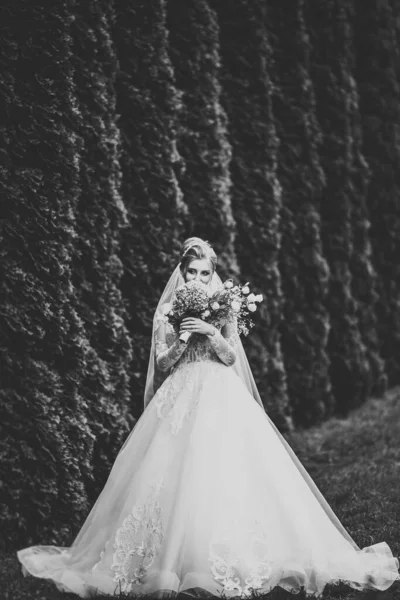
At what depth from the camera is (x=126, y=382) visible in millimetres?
5824

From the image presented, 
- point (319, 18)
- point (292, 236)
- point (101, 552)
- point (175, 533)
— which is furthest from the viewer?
point (319, 18)

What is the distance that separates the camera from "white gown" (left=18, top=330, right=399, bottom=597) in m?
3.99

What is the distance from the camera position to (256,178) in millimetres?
7566

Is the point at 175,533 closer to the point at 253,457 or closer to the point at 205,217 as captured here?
the point at 253,457

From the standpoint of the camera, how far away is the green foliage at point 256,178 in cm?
744

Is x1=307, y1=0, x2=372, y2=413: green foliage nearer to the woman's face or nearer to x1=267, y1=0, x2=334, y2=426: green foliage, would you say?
x1=267, y1=0, x2=334, y2=426: green foliage

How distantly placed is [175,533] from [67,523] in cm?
154

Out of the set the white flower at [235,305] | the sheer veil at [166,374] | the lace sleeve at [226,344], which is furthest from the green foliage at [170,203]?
the white flower at [235,305]

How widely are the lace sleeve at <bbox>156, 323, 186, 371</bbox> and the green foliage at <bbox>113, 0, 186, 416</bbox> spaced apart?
4.53ft

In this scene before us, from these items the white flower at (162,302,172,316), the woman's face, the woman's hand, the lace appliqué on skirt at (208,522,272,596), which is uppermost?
the woman's face

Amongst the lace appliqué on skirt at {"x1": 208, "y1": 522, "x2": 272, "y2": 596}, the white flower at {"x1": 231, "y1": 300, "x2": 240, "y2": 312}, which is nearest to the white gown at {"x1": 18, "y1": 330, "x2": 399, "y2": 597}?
the lace appliqué on skirt at {"x1": 208, "y1": 522, "x2": 272, "y2": 596}

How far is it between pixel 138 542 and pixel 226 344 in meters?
1.33

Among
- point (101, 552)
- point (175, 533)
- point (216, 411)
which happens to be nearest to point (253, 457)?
point (216, 411)

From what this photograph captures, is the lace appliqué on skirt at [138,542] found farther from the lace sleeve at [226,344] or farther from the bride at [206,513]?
the lace sleeve at [226,344]
